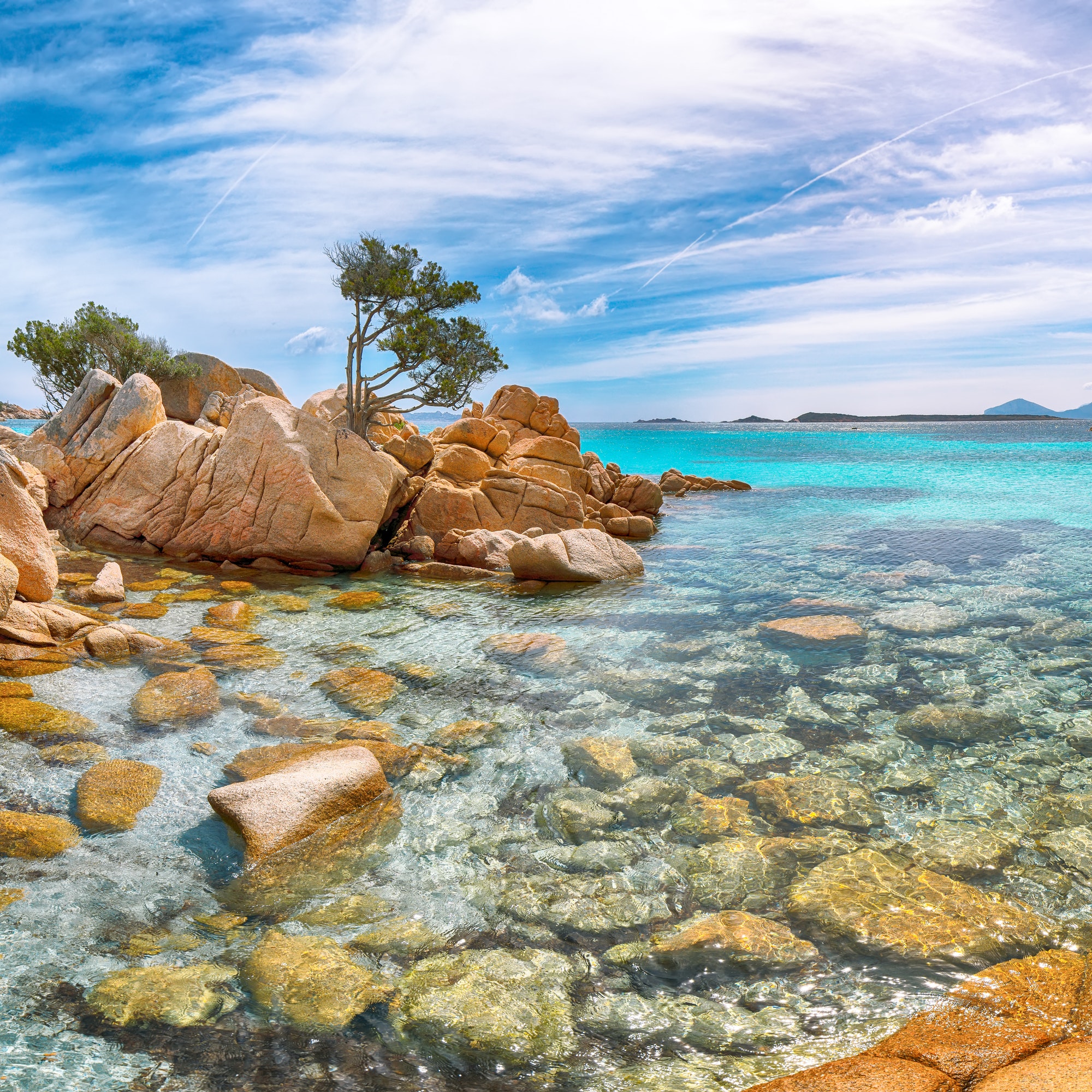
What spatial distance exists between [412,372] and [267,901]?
76.0 feet

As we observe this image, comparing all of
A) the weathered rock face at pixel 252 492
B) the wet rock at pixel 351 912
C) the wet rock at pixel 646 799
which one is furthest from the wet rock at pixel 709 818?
the weathered rock face at pixel 252 492

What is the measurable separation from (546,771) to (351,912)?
11.4ft

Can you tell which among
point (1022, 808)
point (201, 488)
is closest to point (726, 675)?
point (1022, 808)

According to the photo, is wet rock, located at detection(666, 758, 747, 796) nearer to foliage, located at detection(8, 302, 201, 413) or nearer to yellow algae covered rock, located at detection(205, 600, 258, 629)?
yellow algae covered rock, located at detection(205, 600, 258, 629)

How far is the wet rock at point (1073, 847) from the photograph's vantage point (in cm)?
710

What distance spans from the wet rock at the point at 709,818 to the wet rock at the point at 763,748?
123 centimetres

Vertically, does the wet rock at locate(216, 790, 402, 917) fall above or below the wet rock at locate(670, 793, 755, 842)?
below

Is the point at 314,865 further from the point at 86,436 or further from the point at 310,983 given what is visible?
the point at 86,436

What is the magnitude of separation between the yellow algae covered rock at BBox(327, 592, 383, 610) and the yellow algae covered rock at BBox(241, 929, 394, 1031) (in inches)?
501

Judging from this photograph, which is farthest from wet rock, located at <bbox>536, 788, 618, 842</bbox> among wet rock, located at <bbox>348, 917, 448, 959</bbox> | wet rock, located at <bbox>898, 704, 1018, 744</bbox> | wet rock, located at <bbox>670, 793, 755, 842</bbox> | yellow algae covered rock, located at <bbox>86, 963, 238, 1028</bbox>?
wet rock, located at <bbox>898, 704, 1018, 744</bbox>

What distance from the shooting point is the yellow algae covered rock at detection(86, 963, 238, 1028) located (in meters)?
5.07

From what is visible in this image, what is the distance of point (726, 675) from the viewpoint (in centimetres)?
1330

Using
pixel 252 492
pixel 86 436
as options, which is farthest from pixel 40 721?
pixel 86 436

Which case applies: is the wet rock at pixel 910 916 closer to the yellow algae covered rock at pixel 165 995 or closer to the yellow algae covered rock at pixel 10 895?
the yellow algae covered rock at pixel 165 995
